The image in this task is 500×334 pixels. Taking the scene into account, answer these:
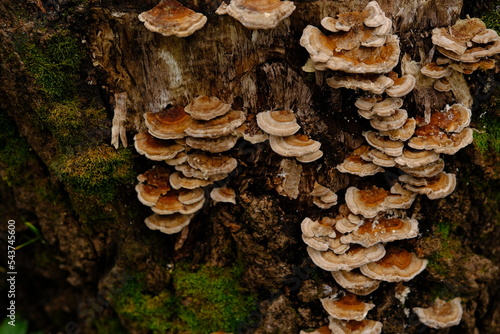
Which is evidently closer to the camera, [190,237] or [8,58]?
[8,58]

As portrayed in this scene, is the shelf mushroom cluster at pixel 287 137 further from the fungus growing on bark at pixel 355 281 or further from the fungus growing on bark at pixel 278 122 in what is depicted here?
the fungus growing on bark at pixel 355 281

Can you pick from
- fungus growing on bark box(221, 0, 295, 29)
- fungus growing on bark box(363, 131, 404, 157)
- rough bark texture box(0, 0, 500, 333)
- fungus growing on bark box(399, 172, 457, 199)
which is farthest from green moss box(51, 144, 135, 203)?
fungus growing on bark box(399, 172, 457, 199)

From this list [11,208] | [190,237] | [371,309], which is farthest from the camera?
[11,208]

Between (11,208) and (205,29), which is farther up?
(205,29)

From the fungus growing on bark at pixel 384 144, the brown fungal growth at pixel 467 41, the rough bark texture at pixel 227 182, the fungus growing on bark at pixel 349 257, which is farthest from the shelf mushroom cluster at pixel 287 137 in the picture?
the brown fungal growth at pixel 467 41

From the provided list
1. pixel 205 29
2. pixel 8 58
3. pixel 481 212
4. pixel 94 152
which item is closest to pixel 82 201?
→ pixel 94 152

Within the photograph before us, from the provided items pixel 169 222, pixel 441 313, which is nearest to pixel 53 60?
pixel 169 222

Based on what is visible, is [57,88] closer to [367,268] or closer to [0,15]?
[0,15]

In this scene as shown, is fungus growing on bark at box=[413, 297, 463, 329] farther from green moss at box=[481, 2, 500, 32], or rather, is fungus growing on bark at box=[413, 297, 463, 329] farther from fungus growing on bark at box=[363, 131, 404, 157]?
green moss at box=[481, 2, 500, 32]
